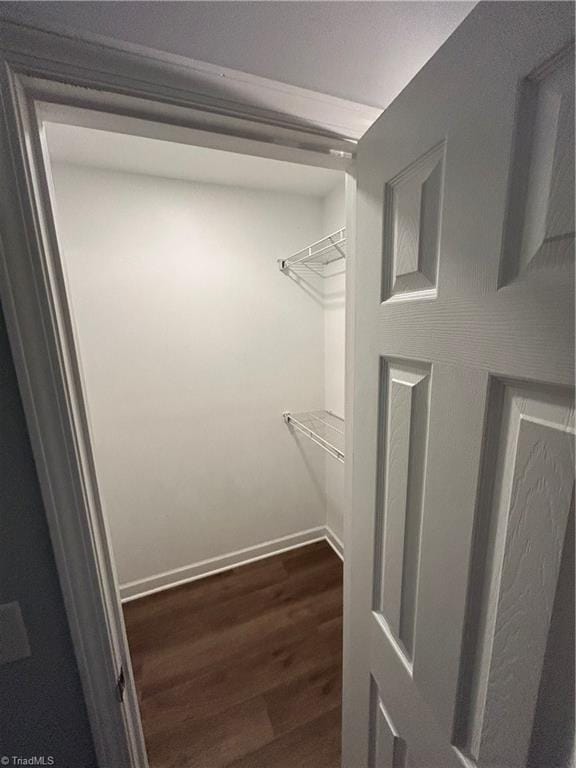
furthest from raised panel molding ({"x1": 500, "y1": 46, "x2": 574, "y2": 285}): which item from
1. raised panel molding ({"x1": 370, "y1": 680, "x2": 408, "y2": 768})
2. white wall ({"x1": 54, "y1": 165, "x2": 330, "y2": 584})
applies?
white wall ({"x1": 54, "y1": 165, "x2": 330, "y2": 584})

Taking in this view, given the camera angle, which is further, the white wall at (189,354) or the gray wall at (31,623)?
the white wall at (189,354)

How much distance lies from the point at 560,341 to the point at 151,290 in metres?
1.67

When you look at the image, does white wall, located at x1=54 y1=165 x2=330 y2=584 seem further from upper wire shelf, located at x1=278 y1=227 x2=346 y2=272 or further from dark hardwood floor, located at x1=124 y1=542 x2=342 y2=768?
dark hardwood floor, located at x1=124 y1=542 x2=342 y2=768

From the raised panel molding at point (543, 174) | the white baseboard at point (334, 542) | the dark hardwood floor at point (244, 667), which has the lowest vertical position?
the dark hardwood floor at point (244, 667)

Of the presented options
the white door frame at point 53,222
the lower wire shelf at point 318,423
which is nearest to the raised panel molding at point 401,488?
the white door frame at point 53,222

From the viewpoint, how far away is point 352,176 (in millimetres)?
688

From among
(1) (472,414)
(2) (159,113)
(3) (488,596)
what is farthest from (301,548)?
(2) (159,113)

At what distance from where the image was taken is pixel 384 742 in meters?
0.67

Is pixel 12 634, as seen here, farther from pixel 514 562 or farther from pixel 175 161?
pixel 175 161

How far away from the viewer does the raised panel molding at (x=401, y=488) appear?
521 mm

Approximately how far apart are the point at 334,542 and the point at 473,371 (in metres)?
2.08

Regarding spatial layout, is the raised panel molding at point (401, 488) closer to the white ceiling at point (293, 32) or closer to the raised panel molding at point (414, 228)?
the raised panel molding at point (414, 228)

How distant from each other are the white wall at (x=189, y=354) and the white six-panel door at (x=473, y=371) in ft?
3.90

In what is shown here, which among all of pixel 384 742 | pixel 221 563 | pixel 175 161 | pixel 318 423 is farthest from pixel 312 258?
pixel 221 563
